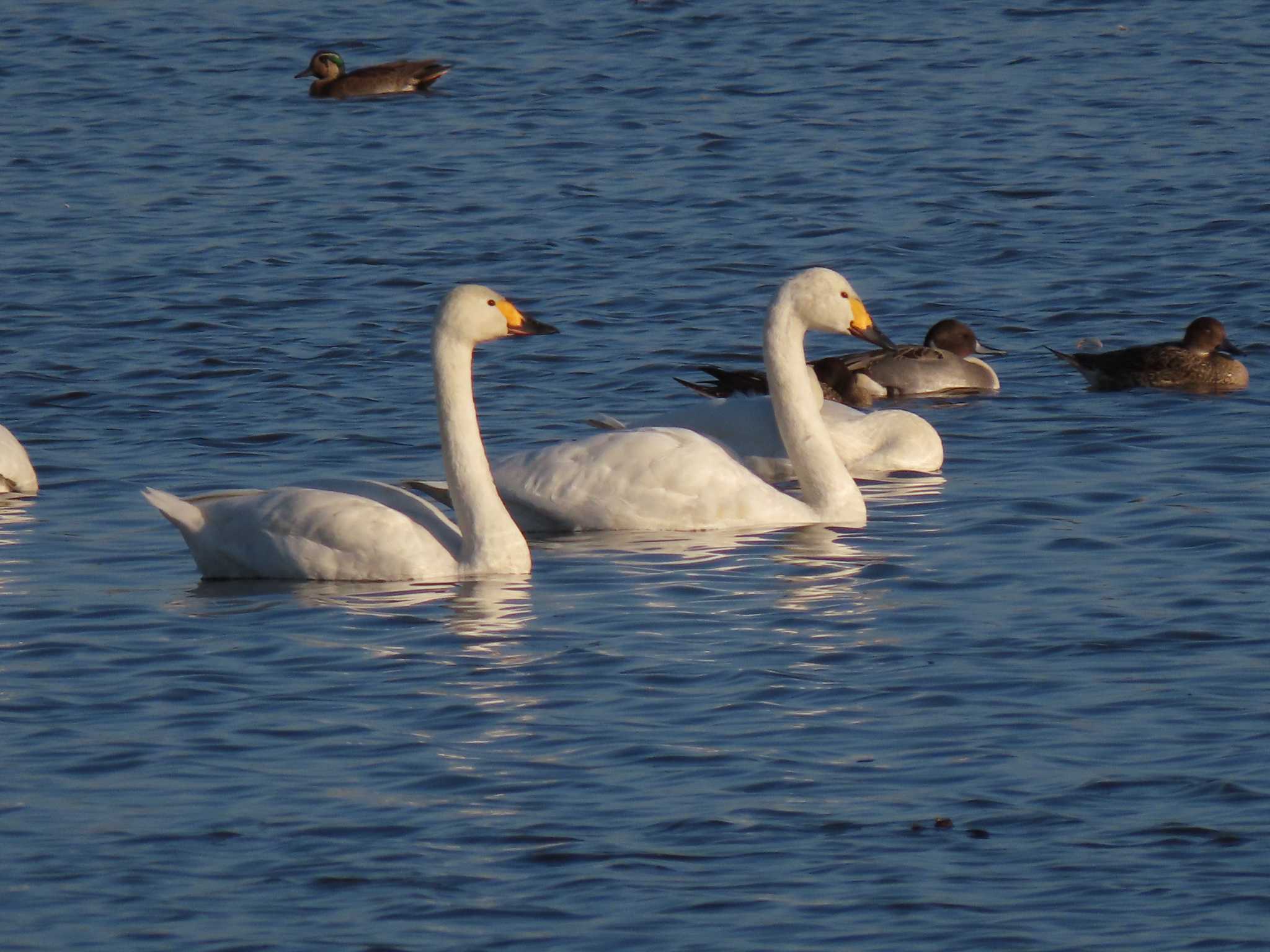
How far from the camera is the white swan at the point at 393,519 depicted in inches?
395

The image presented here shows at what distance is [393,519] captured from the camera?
10047 millimetres

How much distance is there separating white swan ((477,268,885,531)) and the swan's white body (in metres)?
0.83

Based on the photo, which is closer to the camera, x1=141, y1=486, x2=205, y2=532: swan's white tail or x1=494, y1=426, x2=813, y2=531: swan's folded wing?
x1=141, y1=486, x2=205, y2=532: swan's white tail

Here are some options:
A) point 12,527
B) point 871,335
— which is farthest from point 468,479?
point 871,335

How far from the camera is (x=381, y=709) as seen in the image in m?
8.34

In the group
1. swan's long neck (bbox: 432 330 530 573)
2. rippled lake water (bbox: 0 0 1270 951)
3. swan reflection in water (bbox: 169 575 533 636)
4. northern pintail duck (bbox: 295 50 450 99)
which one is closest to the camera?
rippled lake water (bbox: 0 0 1270 951)

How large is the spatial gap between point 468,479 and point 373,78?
1598 centimetres

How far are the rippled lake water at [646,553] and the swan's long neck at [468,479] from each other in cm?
27

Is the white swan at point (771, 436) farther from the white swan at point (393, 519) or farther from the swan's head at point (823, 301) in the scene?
the white swan at point (393, 519)

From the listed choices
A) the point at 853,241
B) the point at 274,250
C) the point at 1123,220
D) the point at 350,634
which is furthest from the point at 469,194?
the point at 350,634

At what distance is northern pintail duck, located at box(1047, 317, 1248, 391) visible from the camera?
1416 centimetres

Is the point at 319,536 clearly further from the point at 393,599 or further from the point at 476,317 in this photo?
the point at 476,317

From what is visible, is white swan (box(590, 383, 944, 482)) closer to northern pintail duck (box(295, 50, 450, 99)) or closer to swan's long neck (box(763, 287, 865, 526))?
swan's long neck (box(763, 287, 865, 526))

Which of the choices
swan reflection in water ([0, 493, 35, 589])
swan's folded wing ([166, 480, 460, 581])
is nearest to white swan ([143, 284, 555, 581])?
swan's folded wing ([166, 480, 460, 581])
